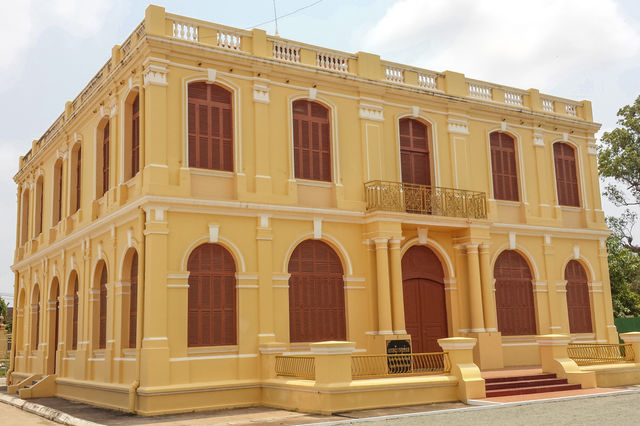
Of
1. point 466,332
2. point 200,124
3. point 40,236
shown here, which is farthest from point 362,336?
point 40,236

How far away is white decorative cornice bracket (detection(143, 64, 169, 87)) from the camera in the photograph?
16.6 m

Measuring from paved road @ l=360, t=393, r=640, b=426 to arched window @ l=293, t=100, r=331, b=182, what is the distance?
7551 millimetres

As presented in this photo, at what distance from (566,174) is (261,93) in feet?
36.5

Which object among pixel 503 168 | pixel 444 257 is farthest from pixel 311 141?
pixel 503 168

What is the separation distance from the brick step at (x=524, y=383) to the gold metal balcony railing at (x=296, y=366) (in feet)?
14.2

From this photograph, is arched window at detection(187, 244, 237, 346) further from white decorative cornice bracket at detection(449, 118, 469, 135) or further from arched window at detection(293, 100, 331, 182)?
white decorative cornice bracket at detection(449, 118, 469, 135)

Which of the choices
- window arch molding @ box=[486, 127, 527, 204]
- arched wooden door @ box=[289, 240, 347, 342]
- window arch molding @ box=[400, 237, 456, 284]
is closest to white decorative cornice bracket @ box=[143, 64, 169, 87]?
arched wooden door @ box=[289, 240, 347, 342]

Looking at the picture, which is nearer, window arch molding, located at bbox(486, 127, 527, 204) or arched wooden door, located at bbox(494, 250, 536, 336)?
arched wooden door, located at bbox(494, 250, 536, 336)

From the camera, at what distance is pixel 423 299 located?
1992 centimetres

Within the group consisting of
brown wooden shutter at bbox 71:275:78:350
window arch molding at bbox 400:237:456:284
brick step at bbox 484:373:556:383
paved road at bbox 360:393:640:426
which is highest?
window arch molding at bbox 400:237:456:284

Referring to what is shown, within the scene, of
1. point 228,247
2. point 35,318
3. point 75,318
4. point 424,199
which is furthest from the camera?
point 35,318

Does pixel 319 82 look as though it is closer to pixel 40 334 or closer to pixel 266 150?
pixel 266 150

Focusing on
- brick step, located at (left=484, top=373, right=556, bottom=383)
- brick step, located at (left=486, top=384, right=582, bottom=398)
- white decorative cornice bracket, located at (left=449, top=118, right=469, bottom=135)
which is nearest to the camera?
brick step, located at (left=486, top=384, right=582, bottom=398)

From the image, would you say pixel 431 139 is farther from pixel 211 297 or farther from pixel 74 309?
pixel 74 309
